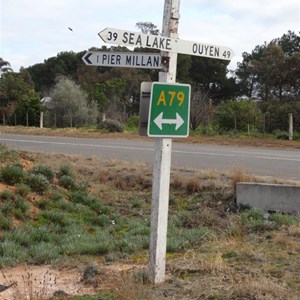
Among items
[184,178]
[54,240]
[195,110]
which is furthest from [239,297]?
[195,110]

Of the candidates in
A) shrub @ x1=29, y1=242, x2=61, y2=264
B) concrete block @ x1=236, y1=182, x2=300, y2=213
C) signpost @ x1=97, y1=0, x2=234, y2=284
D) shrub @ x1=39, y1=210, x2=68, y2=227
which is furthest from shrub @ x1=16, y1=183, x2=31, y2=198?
signpost @ x1=97, y1=0, x2=234, y2=284

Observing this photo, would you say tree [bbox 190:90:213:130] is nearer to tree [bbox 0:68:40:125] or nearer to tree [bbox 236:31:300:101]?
tree [bbox 236:31:300:101]

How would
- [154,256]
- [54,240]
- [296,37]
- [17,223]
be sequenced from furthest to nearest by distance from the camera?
[296,37]
[17,223]
[54,240]
[154,256]

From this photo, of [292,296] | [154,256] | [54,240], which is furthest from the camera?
[54,240]

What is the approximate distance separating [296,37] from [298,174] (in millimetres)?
35400

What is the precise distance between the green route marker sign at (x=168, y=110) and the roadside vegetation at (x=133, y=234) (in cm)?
134

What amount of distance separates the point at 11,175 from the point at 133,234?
10.0ft

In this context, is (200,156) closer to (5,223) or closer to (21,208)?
(21,208)

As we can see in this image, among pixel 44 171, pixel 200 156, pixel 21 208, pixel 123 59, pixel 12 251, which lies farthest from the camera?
pixel 200 156

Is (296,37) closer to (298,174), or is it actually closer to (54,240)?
(298,174)

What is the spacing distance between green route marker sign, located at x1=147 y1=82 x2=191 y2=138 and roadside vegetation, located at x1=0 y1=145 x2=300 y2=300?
134 centimetres

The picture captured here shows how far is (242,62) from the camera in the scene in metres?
53.1

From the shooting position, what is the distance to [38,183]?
10305 mm

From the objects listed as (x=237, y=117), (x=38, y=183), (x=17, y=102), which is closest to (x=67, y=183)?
(x=38, y=183)
